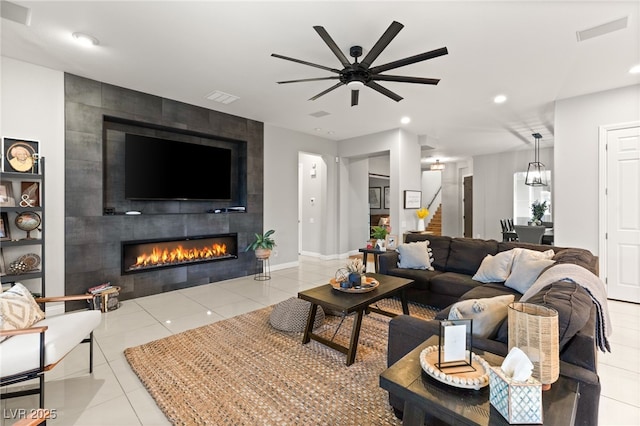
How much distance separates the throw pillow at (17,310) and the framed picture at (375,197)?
916cm

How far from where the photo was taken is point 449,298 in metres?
3.66

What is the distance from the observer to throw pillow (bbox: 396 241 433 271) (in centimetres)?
419

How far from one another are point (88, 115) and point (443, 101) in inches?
204

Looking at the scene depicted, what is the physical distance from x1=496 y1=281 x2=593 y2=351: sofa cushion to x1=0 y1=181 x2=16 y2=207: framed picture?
4.83 metres

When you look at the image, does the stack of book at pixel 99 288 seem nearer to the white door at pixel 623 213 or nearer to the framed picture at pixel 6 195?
the framed picture at pixel 6 195

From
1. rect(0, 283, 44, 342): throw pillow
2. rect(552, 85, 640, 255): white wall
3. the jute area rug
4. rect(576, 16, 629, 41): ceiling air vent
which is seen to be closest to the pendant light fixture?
rect(552, 85, 640, 255): white wall

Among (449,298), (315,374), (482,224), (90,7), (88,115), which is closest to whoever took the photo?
(315,374)

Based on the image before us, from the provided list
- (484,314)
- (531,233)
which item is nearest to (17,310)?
(484,314)

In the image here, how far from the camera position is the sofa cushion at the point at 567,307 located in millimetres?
1367

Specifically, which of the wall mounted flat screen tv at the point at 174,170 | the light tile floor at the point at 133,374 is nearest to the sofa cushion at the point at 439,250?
the light tile floor at the point at 133,374

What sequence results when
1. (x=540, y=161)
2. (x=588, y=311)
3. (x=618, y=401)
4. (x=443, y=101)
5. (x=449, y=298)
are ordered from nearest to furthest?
1. (x=588, y=311)
2. (x=618, y=401)
3. (x=449, y=298)
4. (x=443, y=101)
5. (x=540, y=161)

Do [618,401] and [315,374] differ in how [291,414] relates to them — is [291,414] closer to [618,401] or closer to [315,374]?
[315,374]

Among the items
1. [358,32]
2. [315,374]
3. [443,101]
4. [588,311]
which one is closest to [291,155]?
[443,101]

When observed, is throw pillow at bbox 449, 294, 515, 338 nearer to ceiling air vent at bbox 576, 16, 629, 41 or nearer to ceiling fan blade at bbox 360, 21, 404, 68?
ceiling fan blade at bbox 360, 21, 404, 68
